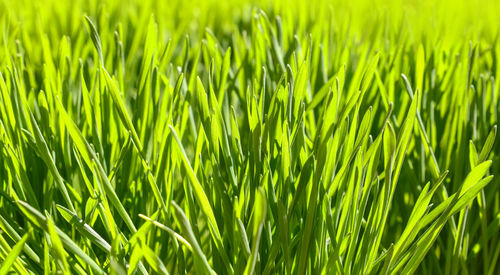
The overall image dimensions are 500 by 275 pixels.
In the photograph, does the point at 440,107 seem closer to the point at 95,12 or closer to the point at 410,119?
the point at 410,119

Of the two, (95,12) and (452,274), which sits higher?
(95,12)

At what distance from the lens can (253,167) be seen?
0.62 m

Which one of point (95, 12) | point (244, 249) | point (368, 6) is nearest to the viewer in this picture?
point (244, 249)

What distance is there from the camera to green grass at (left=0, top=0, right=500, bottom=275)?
567mm

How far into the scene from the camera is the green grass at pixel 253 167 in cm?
57

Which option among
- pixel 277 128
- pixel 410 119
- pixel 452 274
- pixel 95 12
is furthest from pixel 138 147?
pixel 95 12

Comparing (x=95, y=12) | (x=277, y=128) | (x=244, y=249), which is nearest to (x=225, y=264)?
(x=244, y=249)

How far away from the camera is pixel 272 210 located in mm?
606

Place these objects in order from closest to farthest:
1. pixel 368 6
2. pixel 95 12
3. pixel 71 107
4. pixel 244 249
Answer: pixel 244 249, pixel 71 107, pixel 95 12, pixel 368 6

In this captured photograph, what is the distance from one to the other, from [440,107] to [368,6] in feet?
2.67

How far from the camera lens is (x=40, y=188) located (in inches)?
29.0

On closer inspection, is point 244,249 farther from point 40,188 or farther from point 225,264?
point 40,188

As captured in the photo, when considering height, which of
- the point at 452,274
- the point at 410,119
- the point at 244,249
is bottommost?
the point at 452,274

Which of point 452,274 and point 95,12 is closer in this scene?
point 452,274
